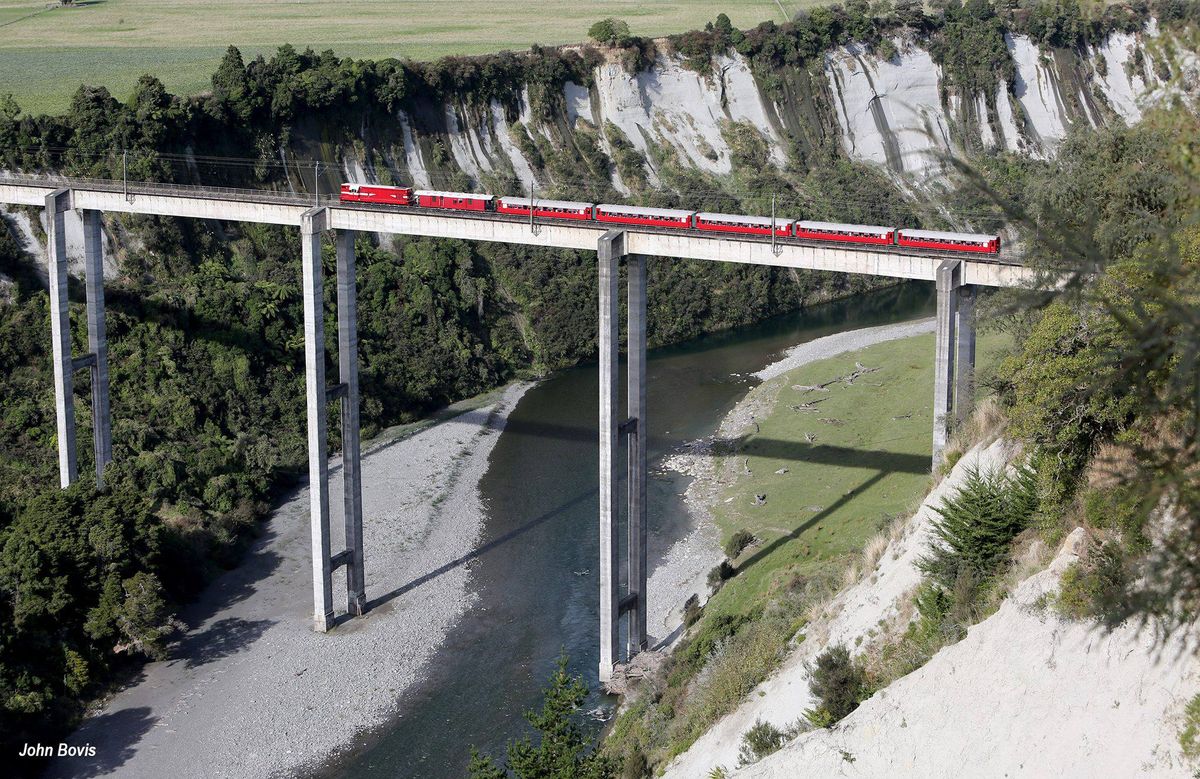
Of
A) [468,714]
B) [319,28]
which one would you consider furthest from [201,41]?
[468,714]

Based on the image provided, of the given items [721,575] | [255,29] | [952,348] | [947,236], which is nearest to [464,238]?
[721,575]

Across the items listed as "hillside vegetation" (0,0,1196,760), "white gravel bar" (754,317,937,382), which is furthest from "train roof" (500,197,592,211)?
"white gravel bar" (754,317,937,382)

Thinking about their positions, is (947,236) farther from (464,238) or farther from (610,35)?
(610,35)

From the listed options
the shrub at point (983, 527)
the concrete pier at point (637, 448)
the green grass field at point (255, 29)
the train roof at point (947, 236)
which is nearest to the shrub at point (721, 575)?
the concrete pier at point (637, 448)

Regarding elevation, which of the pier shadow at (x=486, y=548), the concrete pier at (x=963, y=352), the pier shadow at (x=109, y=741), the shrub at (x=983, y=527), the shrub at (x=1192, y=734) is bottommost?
the pier shadow at (x=109, y=741)

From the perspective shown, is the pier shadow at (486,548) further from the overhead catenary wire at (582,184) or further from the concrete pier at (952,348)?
the overhead catenary wire at (582,184)

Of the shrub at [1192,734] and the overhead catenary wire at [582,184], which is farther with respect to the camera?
the overhead catenary wire at [582,184]
